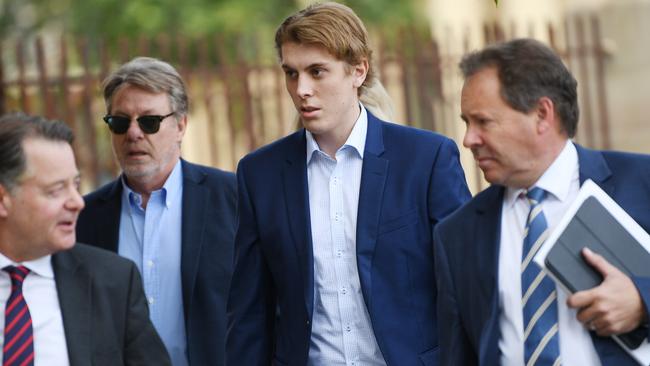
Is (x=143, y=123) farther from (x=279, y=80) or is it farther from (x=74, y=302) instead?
(x=279, y=80)

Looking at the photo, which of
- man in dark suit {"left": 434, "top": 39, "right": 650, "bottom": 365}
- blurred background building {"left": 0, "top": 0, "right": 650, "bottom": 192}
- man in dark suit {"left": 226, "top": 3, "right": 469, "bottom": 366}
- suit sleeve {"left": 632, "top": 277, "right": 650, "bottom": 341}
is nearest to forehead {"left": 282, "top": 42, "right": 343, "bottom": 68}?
man in dark suit {"left": 226, "top": 3, "right": 469, "bottom": 366}

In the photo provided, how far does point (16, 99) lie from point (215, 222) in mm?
5326

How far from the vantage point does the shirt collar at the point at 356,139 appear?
16.6 ft

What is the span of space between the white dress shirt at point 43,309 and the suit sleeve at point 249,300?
0.88 m

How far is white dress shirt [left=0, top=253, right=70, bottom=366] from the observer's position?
4387 millimetres

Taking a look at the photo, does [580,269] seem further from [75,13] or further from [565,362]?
[75,13]

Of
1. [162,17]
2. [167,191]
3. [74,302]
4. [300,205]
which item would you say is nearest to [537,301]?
[300,205]

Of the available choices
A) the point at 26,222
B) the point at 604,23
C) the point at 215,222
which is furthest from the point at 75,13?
the point at 26,222

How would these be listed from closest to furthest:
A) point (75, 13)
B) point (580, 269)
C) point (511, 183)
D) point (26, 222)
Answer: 1. point (580, 269)
2. point (511, 183)
3. point (26, 222)
4. point (75, 13)

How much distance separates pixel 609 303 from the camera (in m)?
3.78

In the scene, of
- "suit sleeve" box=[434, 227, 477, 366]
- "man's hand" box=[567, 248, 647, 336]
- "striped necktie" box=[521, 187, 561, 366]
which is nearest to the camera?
"man's hand" box=[567, 248, 647, 336]

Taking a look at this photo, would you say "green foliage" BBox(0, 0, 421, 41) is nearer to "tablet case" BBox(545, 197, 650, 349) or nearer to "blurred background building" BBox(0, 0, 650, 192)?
"blurred background building" BBox(0, 0, 650, 192)

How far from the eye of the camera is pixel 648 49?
1462 cm

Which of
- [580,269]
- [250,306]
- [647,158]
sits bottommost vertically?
[250,306]
